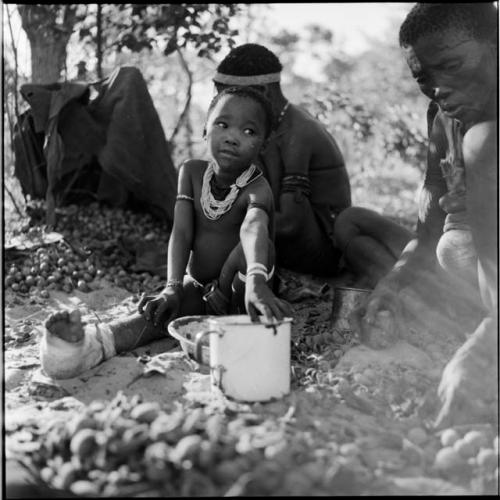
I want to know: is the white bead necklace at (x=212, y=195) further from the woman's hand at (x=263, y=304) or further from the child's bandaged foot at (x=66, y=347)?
the child's bandaged foot at (x=66, y=347)

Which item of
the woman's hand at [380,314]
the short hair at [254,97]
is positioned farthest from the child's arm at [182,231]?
the woman's hand at [380,314]

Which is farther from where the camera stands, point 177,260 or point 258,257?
point 177,260

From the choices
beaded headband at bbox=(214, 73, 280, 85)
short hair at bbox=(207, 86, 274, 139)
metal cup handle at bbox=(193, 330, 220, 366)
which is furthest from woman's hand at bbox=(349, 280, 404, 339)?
beaded headband at bbox=(214, 73, 280, 85)

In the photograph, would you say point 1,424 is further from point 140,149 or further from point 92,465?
point 140,149

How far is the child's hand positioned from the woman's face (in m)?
1.38

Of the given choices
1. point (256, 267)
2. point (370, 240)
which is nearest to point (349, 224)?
point (370, 240)

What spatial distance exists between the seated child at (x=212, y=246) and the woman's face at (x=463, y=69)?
844 millimetres

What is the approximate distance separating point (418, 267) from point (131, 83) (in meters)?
2.65

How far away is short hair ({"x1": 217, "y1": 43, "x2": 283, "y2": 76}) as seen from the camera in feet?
13.7

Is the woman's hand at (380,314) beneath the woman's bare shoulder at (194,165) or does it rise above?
beneath

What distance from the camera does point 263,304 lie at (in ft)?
8.26

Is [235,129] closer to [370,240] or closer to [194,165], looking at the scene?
[194,165]

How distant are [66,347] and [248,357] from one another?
74cm

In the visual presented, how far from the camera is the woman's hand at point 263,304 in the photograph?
8.15ft
